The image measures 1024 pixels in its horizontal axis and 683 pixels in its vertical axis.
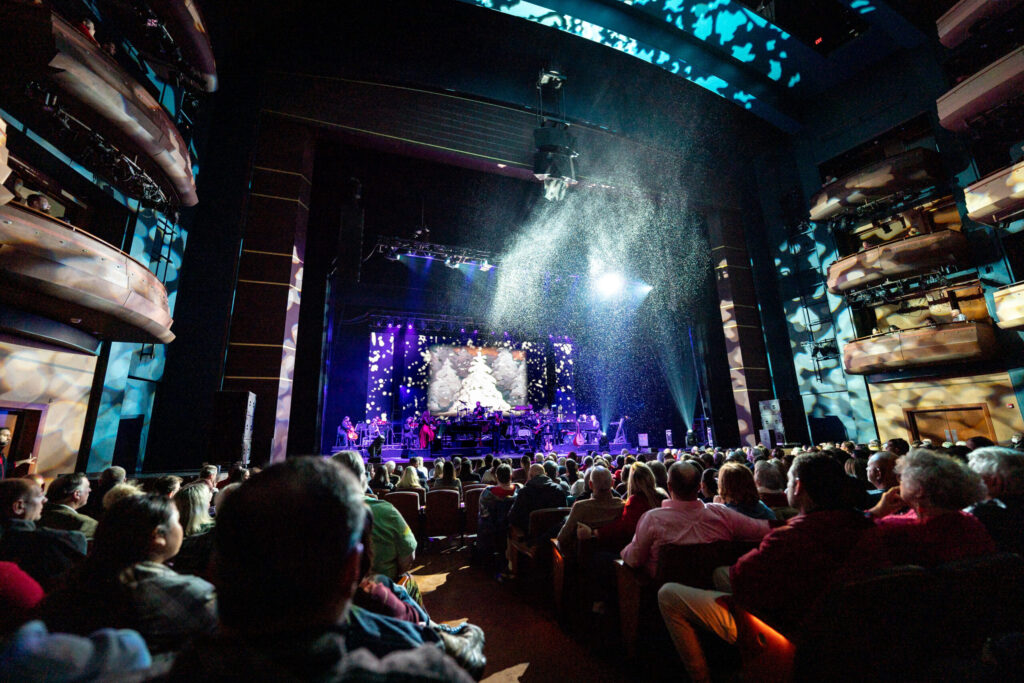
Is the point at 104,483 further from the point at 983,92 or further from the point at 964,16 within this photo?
the point at 964,16

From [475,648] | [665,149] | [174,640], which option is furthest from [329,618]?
[665,149]

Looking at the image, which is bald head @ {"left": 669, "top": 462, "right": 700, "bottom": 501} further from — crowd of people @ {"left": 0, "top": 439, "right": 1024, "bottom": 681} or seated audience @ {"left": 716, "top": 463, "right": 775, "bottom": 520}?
seated audience @ {"left": 716, "top": 463, "right": 775, "bottom": 520}

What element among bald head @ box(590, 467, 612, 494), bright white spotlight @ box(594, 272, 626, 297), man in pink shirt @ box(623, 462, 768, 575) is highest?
bright white spotlight @ box(594, 272, 626, 297)

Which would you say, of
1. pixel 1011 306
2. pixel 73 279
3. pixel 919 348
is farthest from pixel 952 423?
pixel 73 279

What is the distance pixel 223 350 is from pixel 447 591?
7.30 meters

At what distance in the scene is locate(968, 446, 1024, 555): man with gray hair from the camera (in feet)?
6.93

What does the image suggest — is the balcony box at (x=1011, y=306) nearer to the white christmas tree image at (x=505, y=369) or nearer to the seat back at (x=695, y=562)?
the seat back at (x=695, y=562)

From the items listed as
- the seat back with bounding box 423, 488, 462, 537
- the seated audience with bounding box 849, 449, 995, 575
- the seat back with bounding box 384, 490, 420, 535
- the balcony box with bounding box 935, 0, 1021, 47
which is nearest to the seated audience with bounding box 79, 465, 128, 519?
the seat back with bounding box 384, 490, 420, 535

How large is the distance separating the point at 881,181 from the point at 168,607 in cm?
1482

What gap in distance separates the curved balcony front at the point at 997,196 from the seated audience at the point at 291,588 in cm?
1271

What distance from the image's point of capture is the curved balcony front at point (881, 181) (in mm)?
10453

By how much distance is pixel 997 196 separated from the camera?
336 inches

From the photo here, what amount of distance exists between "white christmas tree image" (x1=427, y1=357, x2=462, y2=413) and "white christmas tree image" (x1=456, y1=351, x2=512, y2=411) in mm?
265

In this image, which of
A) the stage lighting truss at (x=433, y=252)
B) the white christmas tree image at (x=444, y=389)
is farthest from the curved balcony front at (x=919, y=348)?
the white christmas tree image at (x=444, y=389)
